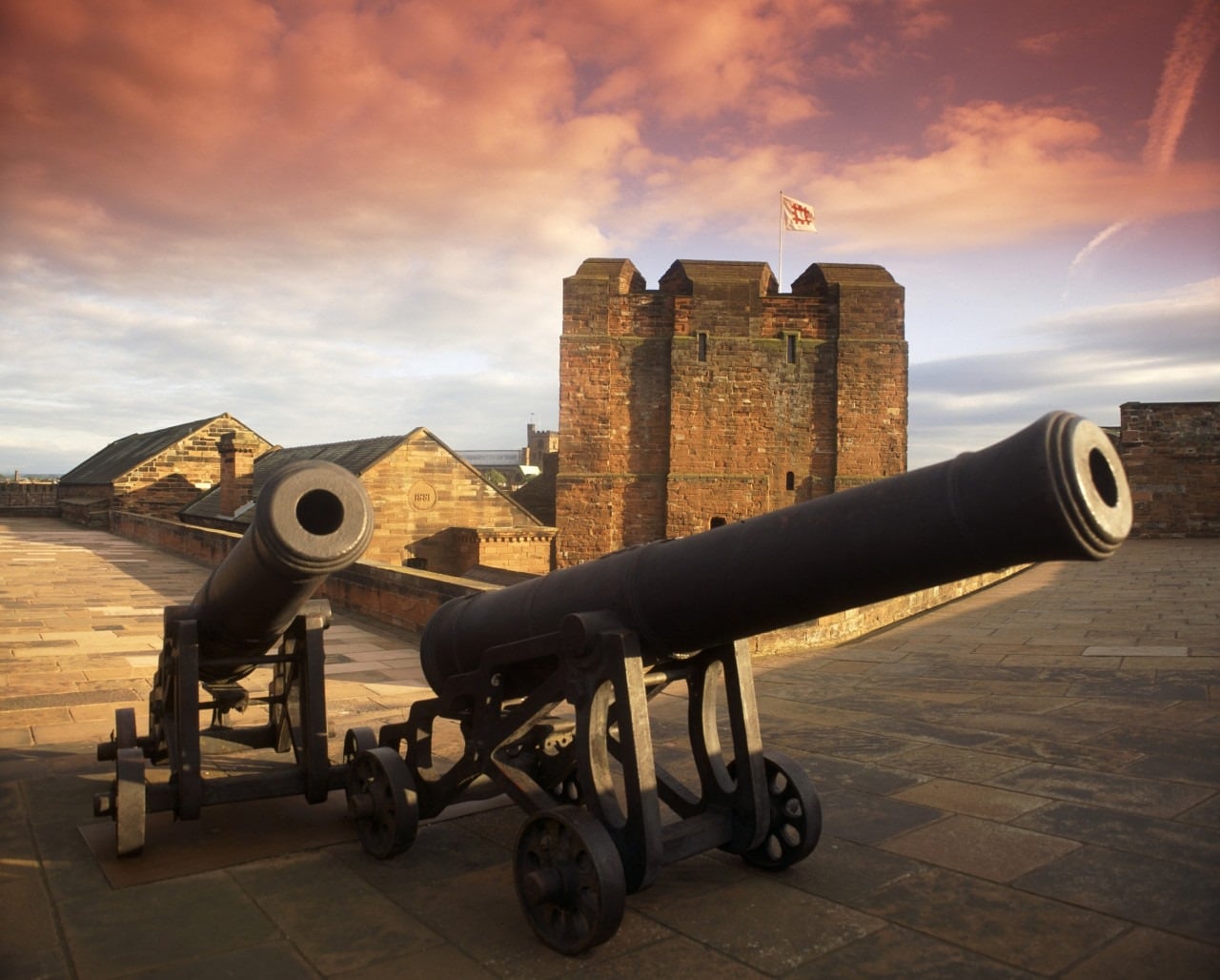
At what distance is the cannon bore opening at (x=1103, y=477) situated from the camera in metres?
2.41

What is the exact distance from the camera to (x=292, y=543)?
339 cm

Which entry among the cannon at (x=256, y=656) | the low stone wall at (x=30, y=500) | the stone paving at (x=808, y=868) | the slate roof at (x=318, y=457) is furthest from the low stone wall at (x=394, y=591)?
the low stone wall at (x=30, y=500)

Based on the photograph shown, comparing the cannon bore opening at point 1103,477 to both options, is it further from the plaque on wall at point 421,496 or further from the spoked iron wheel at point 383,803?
the plaque on wall at point 421,496

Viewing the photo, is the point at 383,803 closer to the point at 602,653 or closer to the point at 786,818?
the point at 602,653

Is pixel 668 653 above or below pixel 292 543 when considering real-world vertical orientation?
below

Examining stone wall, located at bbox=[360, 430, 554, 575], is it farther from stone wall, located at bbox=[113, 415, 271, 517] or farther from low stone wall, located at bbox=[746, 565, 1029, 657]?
low stone wall, located at bbox=[746, 565, 1029, 657]

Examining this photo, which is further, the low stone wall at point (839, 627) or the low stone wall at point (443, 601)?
the low stone wall at point (443, 601)

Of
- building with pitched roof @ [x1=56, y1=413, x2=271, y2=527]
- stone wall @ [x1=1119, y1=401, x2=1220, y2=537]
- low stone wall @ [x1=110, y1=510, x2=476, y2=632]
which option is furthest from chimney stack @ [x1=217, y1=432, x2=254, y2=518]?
stone wall @ [x1=1119, y1=401, x2=1220, y2=537]

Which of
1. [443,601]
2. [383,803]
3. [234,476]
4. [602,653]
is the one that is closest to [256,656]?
[383,803]

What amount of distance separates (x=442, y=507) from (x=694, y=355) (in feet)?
26.5

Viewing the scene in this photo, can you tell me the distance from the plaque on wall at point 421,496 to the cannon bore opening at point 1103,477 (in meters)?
22.0

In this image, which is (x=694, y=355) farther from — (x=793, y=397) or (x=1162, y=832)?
(x=1162, y=832)

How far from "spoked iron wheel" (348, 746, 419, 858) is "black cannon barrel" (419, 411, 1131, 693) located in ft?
2.30

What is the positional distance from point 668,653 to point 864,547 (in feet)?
3.11
